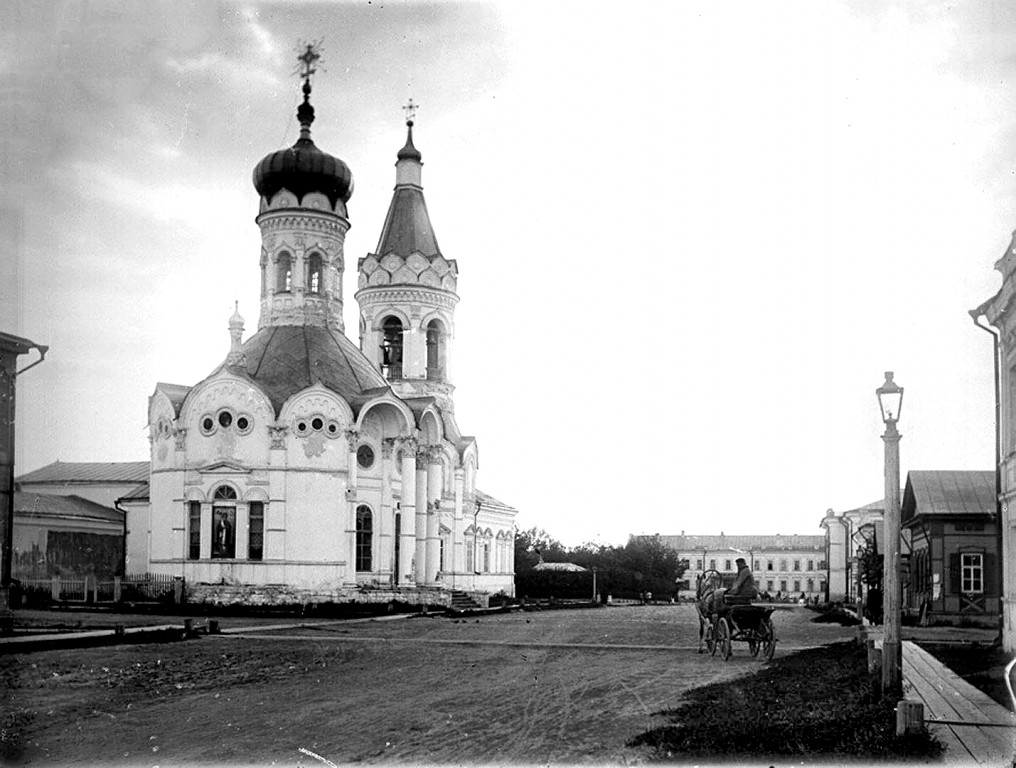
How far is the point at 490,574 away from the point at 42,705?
134 feet

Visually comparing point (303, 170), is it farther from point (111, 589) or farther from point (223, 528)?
point (111, 589)

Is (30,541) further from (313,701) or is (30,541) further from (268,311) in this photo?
(313,701)

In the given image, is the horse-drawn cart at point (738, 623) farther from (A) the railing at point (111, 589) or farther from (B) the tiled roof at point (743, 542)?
(B) the tiled roof at point (743, 542)

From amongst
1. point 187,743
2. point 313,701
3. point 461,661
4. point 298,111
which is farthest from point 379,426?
point 187,743

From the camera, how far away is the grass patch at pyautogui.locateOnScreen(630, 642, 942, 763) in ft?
30.8

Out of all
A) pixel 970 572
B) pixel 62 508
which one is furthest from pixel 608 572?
pixel 970 572

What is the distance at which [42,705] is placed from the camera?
1282 cm

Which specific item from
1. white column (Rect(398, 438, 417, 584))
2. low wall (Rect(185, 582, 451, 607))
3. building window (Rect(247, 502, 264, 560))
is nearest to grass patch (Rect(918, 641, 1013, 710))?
low wall (Rect(185, 582, 451, 607))

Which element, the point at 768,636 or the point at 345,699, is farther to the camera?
the point at 768,636

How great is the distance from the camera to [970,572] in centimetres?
3297

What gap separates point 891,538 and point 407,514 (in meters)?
29.9

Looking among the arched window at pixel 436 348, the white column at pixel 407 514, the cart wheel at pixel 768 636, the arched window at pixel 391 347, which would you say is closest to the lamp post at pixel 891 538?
the cart wheel at pixel 768 636

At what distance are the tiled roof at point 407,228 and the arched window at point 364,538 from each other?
13287mm

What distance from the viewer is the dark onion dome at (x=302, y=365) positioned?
38.8 metres
